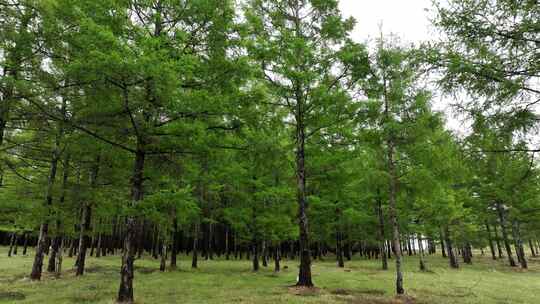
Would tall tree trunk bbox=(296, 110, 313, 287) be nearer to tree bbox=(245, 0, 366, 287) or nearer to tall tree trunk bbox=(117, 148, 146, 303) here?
tree bbox=(245, 0, 366, 287)

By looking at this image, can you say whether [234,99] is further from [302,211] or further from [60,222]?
[60,222]

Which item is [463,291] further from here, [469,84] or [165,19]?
[165,19]

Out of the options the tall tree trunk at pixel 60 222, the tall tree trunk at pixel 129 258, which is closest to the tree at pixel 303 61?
the tall tree trunk at pixel 129 258

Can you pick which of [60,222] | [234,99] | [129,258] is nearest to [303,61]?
[234,99]

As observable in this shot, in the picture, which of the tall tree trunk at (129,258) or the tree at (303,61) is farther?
the tree at (303,61)

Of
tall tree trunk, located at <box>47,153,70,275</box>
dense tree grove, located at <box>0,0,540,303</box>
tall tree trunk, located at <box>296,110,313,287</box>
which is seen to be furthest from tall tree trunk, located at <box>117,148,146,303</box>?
tall tree trunk, located at <box>296,110,313,287</box>

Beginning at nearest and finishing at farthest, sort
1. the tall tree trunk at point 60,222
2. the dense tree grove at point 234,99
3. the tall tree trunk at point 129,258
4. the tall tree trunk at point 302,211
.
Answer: the dense tree grove at point 234,99 < the tall tree trunk at point 129,258 < the tall tree trunk at point 302,211 < the tall tree trunk at point 60,222

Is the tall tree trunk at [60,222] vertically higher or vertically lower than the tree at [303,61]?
lower

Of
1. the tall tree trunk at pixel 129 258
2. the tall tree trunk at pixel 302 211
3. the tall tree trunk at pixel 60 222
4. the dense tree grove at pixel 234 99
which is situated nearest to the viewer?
the dense tree grove at pixel 234 99

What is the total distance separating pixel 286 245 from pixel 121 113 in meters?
46.7

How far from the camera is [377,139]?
14391 millimetres

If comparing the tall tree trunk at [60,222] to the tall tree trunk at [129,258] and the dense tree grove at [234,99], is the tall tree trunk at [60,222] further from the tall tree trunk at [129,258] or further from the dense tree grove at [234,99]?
the tall tree trunk at [129,258]

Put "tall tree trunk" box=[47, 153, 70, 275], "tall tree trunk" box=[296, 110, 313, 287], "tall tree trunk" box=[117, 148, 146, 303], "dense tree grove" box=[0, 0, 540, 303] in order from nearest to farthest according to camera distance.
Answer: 1. "dense tree grove" box=[0, 0, 540, 303]
2. "tall tree trunk" box=[117, 148, 146, 303]
3. "tall tree trunk" box=[296, 110, 313, 287]
4. "tall tree trunk" box=[47, 153, 70, 275]

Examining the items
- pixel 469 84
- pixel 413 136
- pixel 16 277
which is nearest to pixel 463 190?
pixel 413 136
